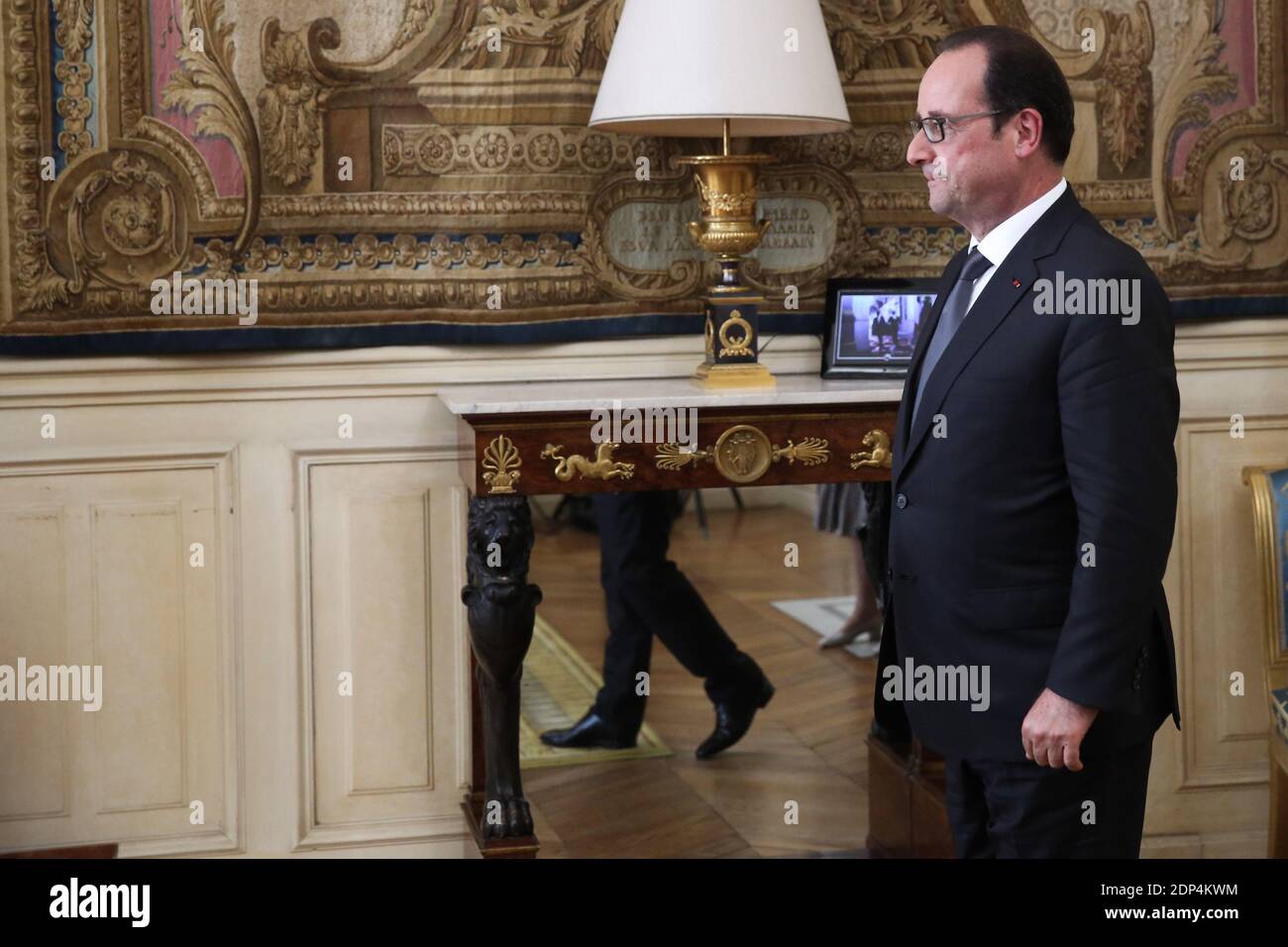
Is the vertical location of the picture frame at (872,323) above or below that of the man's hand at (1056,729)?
above

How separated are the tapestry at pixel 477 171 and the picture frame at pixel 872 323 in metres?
0.12

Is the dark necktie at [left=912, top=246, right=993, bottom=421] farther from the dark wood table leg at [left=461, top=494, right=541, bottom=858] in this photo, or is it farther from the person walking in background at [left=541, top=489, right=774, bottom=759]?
the person walking in background at [left=541, top=489, right=774, bottom=759]

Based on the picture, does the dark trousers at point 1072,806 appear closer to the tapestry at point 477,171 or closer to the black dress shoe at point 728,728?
the tapestry at point 477,171

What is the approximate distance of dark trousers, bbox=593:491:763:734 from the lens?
148 inches

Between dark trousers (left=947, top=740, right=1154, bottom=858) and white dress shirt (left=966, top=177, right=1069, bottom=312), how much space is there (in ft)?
1.93

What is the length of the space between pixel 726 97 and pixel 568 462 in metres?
0.69

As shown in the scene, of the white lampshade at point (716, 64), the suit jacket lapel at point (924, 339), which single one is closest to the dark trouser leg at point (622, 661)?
the white lampshade at point (716, 64)

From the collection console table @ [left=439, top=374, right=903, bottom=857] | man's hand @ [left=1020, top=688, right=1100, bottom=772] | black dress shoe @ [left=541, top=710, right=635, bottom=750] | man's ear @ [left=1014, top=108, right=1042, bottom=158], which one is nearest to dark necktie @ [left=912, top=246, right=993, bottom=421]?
man's ear @ [left=1014, top=108, right=1042, bottom=158]

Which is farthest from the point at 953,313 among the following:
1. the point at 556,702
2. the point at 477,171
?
the point at 556,702

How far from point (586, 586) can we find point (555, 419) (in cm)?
359

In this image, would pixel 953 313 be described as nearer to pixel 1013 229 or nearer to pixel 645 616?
pixel 1013 229

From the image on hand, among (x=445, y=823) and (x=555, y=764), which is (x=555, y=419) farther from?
(x=555, y=764)

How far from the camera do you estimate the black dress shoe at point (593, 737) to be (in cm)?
399

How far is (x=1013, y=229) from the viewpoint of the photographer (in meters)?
1.88
